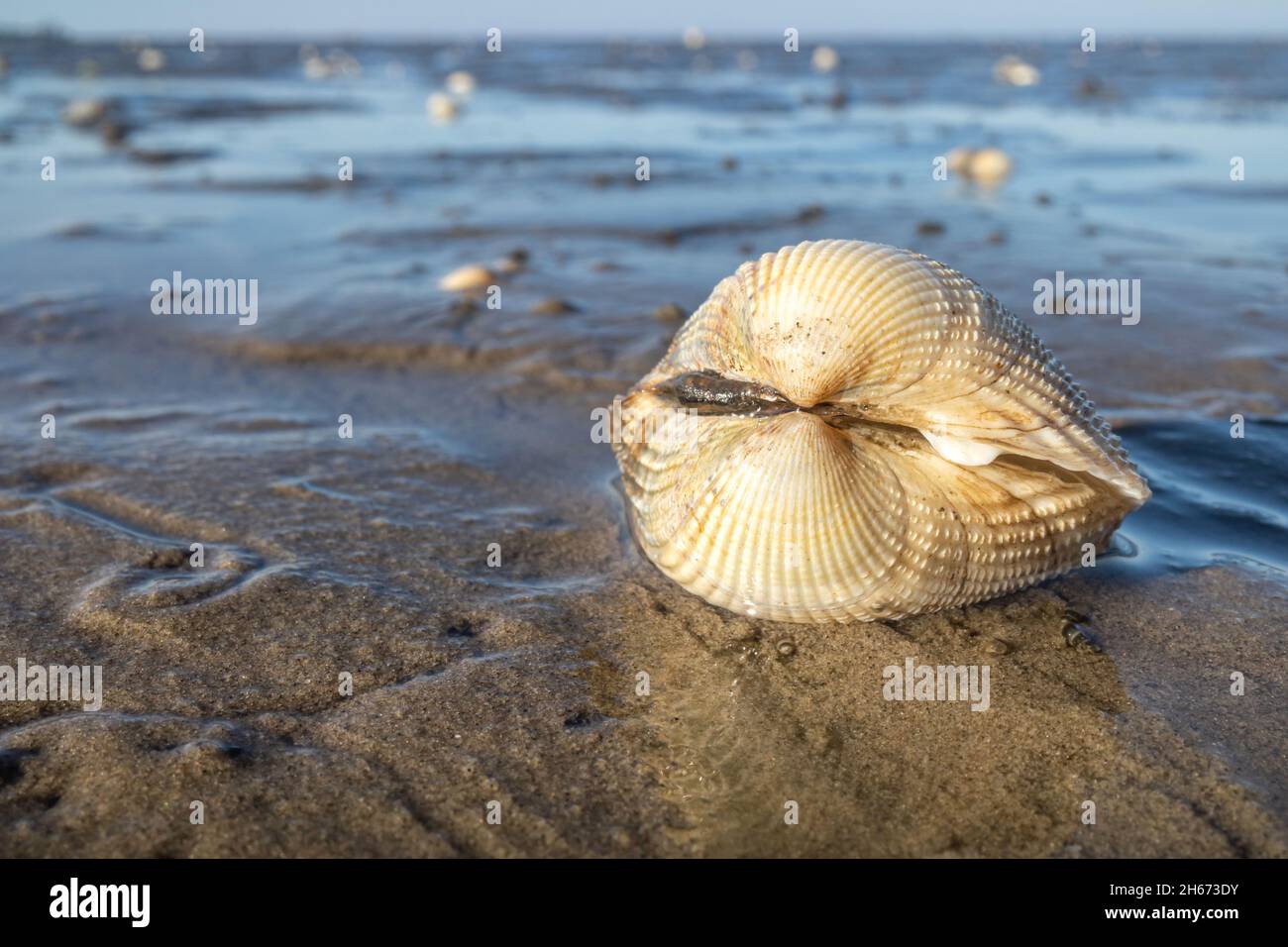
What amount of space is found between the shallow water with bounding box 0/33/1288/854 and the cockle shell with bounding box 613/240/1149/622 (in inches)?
9.3

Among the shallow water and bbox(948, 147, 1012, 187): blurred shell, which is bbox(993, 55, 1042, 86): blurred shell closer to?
bbox(948, 147, 1012, 187): blurred shell

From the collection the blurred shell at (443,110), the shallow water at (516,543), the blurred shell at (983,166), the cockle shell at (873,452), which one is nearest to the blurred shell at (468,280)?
the shallow water at (516,543)

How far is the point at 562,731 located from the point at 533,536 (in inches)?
53.2

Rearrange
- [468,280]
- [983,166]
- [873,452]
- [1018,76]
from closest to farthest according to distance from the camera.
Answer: [873,452], [468,280], [983,166], [1018,76]

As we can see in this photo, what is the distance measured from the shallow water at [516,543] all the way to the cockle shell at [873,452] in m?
0.24

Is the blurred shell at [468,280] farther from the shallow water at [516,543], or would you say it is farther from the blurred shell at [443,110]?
the blurred shell at [443,110]

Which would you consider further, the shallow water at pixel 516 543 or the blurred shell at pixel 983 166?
the blurred shell at pixel 983 166

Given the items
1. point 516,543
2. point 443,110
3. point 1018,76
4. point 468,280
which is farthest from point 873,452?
point 1018,76

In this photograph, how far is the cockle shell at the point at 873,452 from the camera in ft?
10.2

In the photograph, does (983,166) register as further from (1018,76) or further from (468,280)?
(1018,76)

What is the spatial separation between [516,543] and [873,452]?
149cm

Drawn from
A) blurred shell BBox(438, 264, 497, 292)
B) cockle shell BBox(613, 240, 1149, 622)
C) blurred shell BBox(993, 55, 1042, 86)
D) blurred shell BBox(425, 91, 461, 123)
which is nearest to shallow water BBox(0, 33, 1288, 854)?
cockle shell BBox(613, 240, 1149, 622)

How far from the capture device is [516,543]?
13.4 feet

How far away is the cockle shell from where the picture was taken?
3.09 metres
